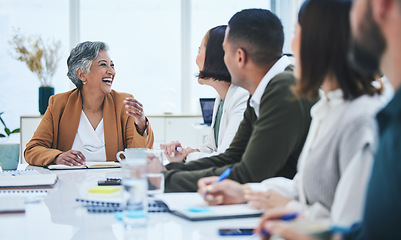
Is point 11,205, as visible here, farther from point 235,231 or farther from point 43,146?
point 43,146

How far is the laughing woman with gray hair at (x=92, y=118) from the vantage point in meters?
2.90

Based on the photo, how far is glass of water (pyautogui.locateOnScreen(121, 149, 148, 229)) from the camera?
1.15 meters

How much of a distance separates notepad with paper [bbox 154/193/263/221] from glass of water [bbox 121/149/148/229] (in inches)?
5.4

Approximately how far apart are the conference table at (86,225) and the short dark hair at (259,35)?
733 mm

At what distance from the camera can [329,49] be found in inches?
46.9

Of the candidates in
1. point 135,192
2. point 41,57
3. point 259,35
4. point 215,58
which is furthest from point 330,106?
point 41,57

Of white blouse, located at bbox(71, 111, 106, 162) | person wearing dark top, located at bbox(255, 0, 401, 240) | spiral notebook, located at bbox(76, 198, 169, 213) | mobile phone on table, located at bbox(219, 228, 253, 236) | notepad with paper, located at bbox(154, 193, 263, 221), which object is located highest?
person wearing dark top, located at bbox(255, 0, 401, 240)

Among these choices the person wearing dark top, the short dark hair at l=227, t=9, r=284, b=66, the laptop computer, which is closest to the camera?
the person wearing dark top

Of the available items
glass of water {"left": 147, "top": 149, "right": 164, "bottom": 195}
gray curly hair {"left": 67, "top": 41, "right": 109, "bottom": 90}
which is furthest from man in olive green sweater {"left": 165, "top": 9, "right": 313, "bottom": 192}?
gray curly hair {"left": 67, "top": 41, "right": 109, "bottom": 90}

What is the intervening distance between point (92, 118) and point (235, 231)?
6.76 feet

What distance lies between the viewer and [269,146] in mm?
1573

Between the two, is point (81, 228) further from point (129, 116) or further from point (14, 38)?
point (14, 38)

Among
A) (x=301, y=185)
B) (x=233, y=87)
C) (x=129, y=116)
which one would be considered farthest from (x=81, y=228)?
(x=129, y=116)

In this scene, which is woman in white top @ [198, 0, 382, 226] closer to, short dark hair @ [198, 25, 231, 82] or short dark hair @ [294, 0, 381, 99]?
short dark hair @ [294, 0, 381, 99]
